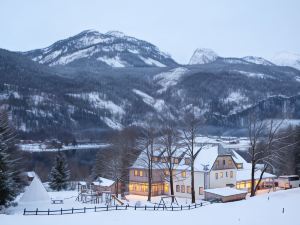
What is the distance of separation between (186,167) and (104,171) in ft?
57.6

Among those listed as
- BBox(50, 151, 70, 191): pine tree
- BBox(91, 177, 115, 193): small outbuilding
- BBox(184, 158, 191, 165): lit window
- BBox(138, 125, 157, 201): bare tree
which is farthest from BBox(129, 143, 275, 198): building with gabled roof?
BBox(50, 151, 70, 191): pine tree

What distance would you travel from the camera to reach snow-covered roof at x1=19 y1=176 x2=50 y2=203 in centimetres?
4153

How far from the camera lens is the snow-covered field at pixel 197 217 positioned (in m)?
30.1

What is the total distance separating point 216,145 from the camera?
56281 millimetres

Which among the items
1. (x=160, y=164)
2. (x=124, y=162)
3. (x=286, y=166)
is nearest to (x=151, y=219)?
(x=160, y=164)

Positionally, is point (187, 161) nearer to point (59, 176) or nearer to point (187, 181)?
point (187, 181)

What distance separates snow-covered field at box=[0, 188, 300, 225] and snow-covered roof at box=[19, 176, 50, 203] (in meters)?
9.91

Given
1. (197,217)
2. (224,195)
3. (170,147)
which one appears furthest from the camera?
(170,147)

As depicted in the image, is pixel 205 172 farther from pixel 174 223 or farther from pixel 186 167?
pixel 174 223

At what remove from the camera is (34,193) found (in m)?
41.7

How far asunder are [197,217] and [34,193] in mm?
18538

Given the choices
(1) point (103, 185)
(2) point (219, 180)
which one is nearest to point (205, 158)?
(2) point (219, 180)

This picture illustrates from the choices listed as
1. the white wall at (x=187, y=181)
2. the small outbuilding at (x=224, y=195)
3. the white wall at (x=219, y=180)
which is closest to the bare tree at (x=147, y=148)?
the white wall at (x=187, y=181)

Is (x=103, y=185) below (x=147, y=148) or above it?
below
